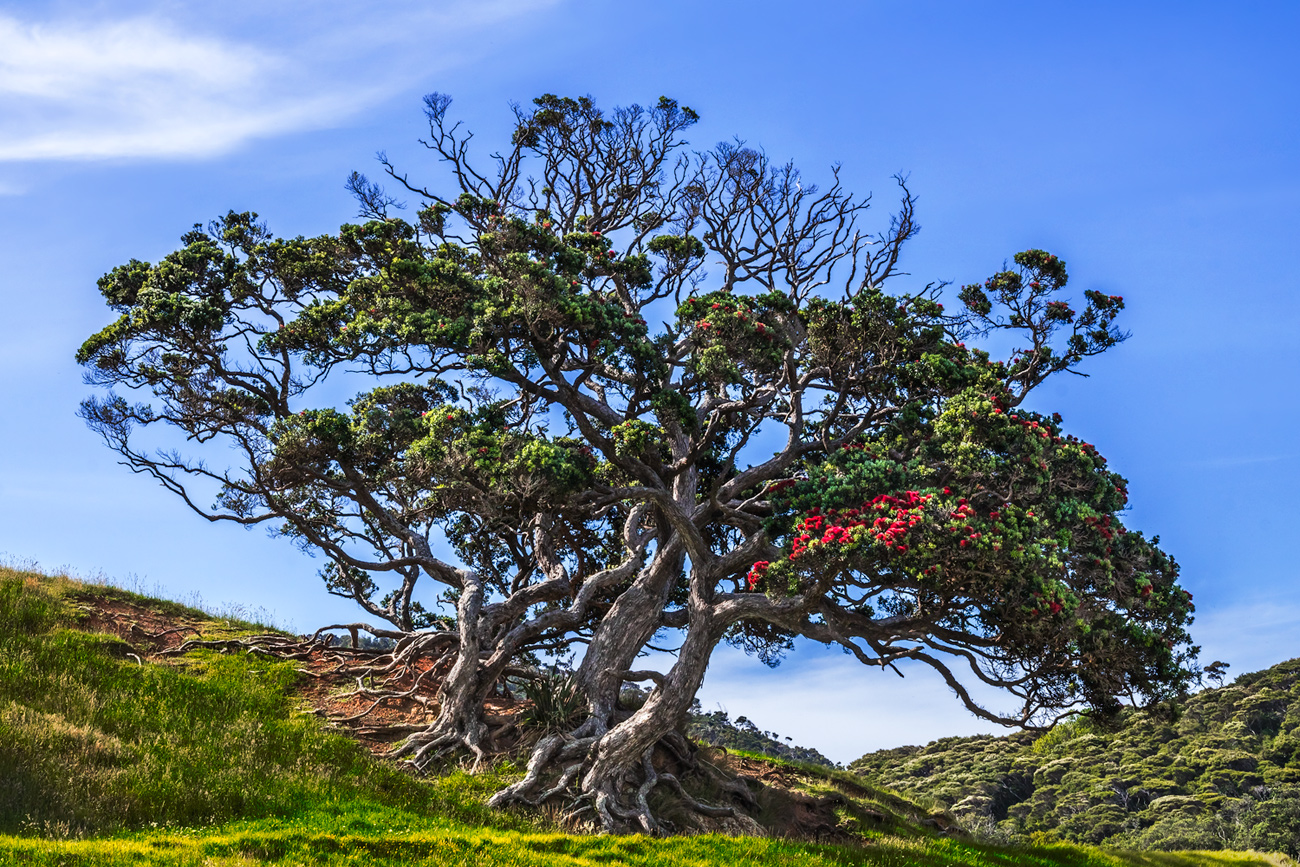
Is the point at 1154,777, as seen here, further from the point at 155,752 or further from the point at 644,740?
the point at 155,752

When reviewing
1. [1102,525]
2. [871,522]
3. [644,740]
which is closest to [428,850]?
[644,740]

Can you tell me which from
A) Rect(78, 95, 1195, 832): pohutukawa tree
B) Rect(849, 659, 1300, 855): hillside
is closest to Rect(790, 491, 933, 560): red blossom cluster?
Rect(78, 95, 1195, 832): pohutukawa tree

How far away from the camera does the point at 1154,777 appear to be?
5556 cm

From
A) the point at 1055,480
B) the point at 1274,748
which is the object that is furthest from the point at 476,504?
the point at 1274,748

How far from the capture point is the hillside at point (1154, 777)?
4819cm

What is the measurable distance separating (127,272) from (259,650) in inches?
435

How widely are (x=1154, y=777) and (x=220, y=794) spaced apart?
55.7m

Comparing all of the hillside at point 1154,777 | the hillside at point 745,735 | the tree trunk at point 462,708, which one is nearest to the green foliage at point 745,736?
the hillside at point 745,735

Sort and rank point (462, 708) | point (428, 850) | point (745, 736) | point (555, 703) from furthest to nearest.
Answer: point (745, 736)
point (462, 708)
point (555, 703)
point (428, 850)

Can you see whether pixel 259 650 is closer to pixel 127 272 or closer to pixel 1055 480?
pixel 127 272

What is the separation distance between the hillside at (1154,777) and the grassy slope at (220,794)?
32691 millimetres

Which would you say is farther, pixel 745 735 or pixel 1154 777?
pixel 1154 777

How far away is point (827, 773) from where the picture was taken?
29172 mm

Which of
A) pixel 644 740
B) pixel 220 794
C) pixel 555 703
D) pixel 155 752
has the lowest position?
pixel 220 794
